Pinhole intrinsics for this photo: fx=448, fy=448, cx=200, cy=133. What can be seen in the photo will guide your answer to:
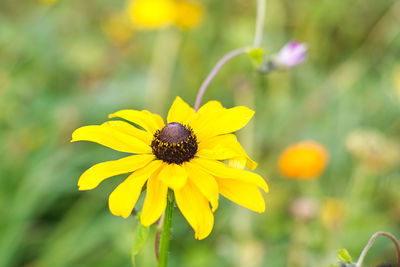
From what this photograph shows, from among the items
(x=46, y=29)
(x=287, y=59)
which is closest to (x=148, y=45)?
(x=46, y=29)

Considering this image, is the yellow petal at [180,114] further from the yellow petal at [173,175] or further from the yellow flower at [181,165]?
the yellow petal at [173,175]

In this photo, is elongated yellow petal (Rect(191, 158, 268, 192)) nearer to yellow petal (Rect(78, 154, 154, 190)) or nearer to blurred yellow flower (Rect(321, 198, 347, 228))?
yellow petal (Rect(78, 154, 154, 190))

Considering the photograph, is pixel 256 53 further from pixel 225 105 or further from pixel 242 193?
pixel 225 105

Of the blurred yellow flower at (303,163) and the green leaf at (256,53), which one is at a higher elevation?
the blurred yellow flower at (303,163)

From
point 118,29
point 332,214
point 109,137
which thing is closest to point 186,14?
point 118,29

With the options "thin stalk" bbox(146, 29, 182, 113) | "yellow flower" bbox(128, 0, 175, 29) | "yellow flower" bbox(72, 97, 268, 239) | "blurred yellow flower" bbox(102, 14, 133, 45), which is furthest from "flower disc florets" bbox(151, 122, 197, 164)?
"blurred yellow flower" bbox(102, 14, 133, 45)

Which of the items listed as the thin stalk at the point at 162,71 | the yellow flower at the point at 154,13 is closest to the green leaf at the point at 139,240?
the thin stalk at the point at 162,71
